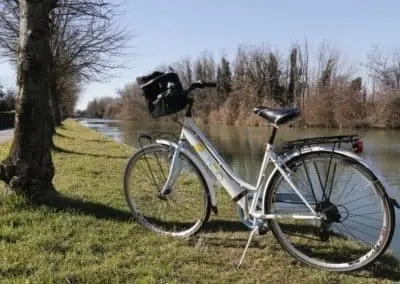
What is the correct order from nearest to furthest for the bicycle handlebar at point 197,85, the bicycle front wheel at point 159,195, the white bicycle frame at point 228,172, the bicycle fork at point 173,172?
1. the white bicycle frame at point 228,172
2. the bicycle handlebar at point 197,85
3. the bicycle fork at point 173,172
4. the bicycle front wheel at point 159,195

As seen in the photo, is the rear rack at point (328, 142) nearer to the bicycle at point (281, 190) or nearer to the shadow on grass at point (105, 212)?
the bicycle at point (281, 190)

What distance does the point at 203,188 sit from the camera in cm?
415

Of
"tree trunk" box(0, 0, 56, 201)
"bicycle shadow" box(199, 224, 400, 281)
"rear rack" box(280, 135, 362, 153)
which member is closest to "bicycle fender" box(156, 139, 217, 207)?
"bicycle shadow" box(199, 224, 400, 281)

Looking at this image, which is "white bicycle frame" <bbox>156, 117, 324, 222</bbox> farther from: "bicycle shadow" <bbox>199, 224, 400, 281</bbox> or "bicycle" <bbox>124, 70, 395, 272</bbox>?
"bicycle shadow" <bbox>199, 224, 400, 281</bbox>

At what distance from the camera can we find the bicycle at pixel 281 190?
3453 millimetres

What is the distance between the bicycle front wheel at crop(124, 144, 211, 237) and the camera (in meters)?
4.44

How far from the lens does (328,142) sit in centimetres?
343

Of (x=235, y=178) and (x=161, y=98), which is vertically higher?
(x=161, y=98)

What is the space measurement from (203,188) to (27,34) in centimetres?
244

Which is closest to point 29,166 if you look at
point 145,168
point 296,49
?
point 145,168

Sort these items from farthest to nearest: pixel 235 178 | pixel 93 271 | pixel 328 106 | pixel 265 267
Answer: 1. pixel 328 106
2. pixel 235 178
3. pixel 265 267
4. pixel 93 271

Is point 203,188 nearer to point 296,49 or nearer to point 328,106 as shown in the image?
point 328,106

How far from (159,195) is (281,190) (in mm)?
1335

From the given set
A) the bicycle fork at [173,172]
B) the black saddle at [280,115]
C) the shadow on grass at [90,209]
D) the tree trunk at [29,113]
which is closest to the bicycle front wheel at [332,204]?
the black saddle at [280,115]
